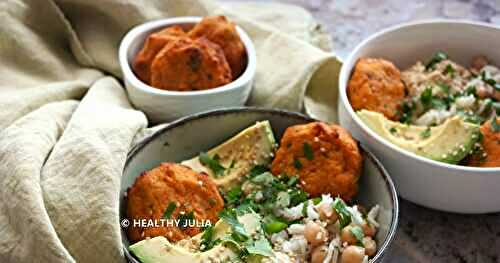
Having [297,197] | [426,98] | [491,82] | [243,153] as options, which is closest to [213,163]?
A: [243,153]

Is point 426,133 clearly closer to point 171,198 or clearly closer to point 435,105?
point 435,105

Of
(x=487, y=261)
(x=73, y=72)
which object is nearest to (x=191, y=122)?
(x=73, y=72)

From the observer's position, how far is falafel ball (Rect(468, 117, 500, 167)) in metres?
1.08

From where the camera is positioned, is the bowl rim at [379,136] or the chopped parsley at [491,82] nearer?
the bowl rim at [379,136]

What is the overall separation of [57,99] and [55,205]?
32 cm

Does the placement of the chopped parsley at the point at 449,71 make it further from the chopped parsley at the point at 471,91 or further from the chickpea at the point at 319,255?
the chickpea at the point at 319,255

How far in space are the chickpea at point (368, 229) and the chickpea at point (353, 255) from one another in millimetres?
55

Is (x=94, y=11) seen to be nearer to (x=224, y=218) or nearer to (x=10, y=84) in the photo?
(x=10, y=84)

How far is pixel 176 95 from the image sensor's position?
117cm

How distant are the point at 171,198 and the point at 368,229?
Answer: 0.29 meters

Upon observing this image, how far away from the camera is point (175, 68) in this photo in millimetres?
1195

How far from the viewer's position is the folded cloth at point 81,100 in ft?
3.14

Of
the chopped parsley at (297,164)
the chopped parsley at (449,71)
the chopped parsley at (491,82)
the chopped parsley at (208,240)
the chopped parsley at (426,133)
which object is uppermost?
the chopped parsley at (449,71)

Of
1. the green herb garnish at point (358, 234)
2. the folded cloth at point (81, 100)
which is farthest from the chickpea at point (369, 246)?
the folded cloth at point (81, 100)
